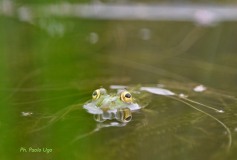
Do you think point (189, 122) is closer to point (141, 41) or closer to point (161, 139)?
point (161, 139)

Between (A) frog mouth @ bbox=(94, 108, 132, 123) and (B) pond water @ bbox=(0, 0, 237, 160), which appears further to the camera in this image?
(A) frog mouth @ bbox=(94, 108, 132, 123)

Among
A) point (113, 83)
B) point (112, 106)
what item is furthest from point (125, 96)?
point (113, 83)

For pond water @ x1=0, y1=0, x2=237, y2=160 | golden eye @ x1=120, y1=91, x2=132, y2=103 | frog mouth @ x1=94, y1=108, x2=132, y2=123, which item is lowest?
pond water @ x1=0, y1=0, x2=237, y2=160

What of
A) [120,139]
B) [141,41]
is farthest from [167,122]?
[141,41]

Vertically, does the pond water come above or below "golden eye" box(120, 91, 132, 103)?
below

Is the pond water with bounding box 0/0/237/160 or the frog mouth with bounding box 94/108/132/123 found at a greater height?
the frog mouth with bounding box 94/108/132/123
